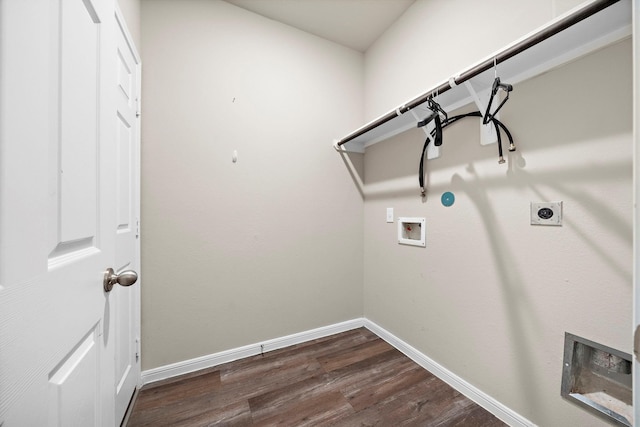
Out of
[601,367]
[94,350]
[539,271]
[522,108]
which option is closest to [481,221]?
[539,271]

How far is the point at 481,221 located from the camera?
1.34m

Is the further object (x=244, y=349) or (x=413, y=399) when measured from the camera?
(x=244, y=349)

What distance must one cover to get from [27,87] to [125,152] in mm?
1023

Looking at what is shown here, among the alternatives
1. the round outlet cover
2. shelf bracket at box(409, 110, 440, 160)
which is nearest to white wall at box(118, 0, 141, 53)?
shelf bracket at box(409, 110, 440, 160)

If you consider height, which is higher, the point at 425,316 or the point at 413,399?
the point at 425,316

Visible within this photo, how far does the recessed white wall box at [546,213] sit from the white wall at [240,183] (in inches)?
51.9

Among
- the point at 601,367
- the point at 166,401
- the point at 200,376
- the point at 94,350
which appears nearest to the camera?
the point at 94,350

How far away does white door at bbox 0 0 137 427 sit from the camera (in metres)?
0.35

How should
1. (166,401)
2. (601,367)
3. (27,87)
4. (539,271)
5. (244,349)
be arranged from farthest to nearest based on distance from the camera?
1. (244,349)
2. (166,401)
3. (539,271)
4. (601,367)
5. (27,87)

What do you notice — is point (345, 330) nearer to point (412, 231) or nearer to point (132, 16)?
point (412, 231)

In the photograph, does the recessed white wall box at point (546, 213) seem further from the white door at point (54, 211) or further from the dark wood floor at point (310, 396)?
the white door at point (54, 211)

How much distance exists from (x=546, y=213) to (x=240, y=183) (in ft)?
5.94

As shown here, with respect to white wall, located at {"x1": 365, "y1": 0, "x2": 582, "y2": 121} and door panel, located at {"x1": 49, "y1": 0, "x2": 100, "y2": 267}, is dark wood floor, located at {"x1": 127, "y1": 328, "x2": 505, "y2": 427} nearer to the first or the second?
door panel, located at {"x1": 49, "y1": 0, "x2": 100, "y2": 267}

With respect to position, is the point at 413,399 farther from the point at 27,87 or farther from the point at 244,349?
the point at 27,87
